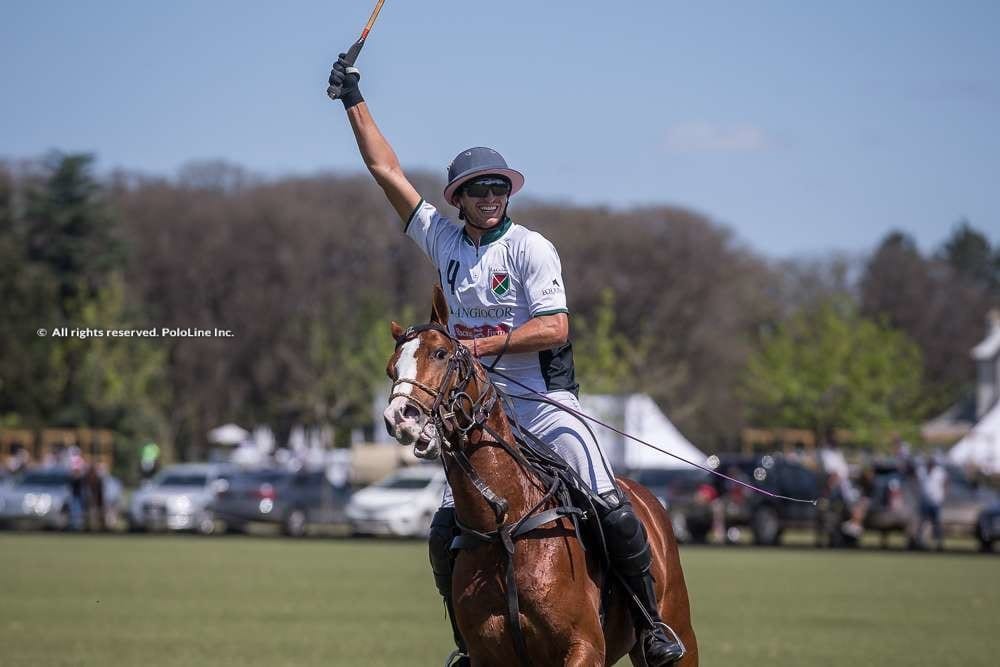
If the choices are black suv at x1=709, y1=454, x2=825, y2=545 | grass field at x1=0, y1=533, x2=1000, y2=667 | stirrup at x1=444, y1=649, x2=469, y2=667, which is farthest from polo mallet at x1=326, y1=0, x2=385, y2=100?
black suv at x1=709, y1=454, x2=825, y2=545

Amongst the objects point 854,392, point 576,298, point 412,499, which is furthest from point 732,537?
point 576,298

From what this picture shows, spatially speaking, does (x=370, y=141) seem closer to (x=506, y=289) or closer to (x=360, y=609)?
(x=506, y=289)

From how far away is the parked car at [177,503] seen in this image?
4506 cm

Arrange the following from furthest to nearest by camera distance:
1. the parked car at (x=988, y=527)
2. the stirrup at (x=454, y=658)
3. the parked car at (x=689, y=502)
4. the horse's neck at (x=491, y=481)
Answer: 1. the parked car at (x=689, y=502)
2. the parked car at (x=988, y=527)
3. the stirrup at (x=454, y=658)
4. the horse's neck at (x=491, y=481)

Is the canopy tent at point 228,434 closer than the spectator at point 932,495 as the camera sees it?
No

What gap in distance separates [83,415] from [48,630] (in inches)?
1427

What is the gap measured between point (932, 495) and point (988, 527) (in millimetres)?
Answer: 1865

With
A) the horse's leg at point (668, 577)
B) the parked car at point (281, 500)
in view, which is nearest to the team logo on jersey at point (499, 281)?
the horse's leg at point (668, 577)

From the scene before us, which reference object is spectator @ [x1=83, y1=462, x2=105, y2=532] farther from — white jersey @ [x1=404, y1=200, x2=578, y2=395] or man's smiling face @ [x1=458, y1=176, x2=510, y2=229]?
man's smiling face @ [x1=458, y1=176, x2=510, y2=229]

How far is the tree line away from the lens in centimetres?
6285

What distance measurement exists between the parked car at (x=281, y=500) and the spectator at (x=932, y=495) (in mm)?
16644

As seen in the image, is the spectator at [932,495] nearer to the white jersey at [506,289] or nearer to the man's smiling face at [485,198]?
the white jersey at [506,289]

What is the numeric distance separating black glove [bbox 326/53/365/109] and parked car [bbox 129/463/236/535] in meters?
37.6

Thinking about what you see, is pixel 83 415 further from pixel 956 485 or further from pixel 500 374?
pixel 500 374
